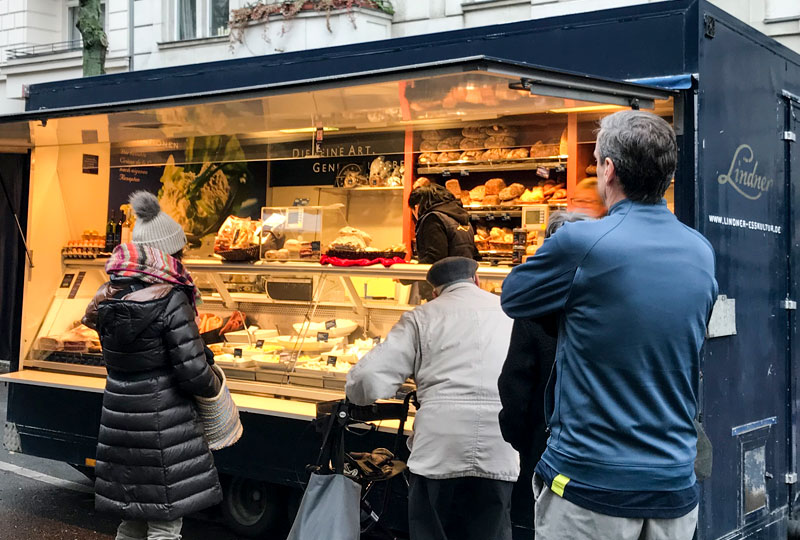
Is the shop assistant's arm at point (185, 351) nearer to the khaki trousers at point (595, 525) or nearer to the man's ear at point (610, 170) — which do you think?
the khaki trousers at point (595, 525)

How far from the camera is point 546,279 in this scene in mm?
2500

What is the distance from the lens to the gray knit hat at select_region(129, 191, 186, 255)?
494 centimetres

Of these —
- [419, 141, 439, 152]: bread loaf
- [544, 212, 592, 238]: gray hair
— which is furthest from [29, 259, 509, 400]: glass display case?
[544, 212, 592, 238]: gray hair

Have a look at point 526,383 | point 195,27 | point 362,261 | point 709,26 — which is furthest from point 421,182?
point 195,27

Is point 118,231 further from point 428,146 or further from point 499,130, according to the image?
point 499,130

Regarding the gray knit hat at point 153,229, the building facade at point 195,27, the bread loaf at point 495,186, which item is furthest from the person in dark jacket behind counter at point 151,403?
the building facade at point 195,27

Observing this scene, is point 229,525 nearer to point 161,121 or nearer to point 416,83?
point 161,121

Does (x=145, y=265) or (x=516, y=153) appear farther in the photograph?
(x=516, y=153)

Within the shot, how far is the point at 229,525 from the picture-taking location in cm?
655

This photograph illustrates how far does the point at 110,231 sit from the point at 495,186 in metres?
3.65

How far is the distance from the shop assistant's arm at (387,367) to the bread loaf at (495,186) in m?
3.83

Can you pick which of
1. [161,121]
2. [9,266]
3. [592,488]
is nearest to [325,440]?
[592,488]

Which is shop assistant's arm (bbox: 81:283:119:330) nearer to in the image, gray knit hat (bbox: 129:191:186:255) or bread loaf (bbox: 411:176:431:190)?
gray knit hat (bbox: 129:191:186:255)

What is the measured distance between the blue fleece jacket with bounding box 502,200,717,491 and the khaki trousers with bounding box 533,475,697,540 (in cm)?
9
